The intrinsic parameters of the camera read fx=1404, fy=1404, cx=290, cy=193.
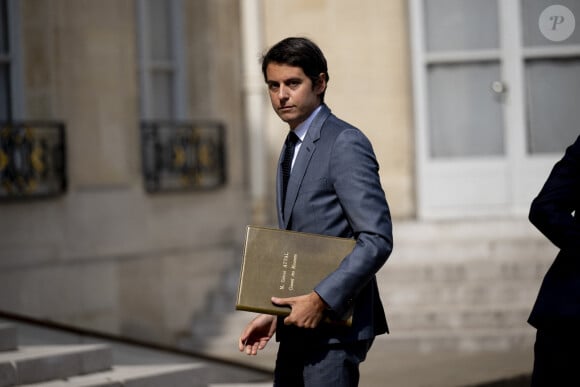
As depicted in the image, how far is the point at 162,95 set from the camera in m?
11.4

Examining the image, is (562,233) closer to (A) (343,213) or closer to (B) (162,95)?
(A) (343,213)

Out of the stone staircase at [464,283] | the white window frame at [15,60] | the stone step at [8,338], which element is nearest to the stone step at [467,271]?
the stone staircase at [464,283]

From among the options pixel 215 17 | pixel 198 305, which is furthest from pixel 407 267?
pixel 215 17

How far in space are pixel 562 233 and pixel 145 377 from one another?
4041mm

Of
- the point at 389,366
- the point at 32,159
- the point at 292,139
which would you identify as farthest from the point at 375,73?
the point at 292,139

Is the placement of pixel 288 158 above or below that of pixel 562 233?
above

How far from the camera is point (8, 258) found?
9.29 meters

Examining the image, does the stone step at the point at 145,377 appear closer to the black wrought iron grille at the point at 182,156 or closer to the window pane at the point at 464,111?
the black wrought iron grille at the point at 182,156

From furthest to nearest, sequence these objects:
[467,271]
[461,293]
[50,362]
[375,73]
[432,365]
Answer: [375,73]
[467,271]
[461,293]
[432,365]
[50,362]

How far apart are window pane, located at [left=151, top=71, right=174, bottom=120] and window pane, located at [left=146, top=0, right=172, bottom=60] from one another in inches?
6.0

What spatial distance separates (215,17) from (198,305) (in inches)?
93.8

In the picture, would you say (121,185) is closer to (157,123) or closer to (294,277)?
(157,123)

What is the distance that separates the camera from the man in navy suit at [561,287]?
4215 millimetres

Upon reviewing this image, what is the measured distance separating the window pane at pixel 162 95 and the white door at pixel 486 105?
203 cm
